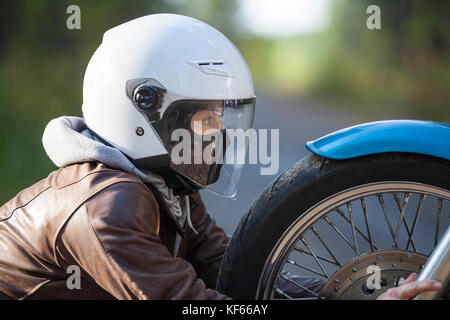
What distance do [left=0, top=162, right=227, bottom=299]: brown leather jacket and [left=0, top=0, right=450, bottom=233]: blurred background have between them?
9.40 feet

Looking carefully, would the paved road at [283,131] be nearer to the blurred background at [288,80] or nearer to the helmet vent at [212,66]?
the blurred background at [288,80]

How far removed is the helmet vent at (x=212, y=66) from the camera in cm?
211

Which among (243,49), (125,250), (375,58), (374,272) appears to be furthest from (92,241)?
(243,49)

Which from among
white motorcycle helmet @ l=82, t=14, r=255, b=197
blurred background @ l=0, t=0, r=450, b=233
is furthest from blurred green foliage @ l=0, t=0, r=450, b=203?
white motorcycle helmet @ l=82, t=14, r=255, b=197

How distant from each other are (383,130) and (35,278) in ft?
3.82

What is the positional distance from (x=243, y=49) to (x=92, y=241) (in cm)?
1735

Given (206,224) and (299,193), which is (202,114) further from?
(206,224)

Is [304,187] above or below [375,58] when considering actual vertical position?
below

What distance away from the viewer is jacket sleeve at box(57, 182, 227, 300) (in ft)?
5.61

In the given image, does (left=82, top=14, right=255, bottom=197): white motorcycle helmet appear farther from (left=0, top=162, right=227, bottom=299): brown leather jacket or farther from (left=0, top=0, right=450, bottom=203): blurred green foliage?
(left=0, top=0, right=450, bottom=203): blurred green foliage

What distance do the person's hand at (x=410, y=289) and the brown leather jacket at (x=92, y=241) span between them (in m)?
0.47

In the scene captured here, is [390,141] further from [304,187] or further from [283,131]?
[283,131]

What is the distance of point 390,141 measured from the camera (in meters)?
1.87

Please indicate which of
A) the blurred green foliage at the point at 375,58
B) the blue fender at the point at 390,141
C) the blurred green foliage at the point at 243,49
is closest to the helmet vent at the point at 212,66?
the blue fender at the point at 390,141
